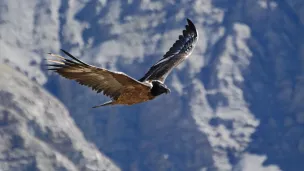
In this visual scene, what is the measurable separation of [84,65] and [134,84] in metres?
1.87

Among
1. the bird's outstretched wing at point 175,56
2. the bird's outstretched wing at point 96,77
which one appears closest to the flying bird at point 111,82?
the bird's outstretched wing at point 96,77

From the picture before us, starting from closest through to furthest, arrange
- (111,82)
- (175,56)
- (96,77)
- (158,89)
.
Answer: (96,77) → (111,82) → (158,89) → (175,56)

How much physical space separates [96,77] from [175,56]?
24.5 feet

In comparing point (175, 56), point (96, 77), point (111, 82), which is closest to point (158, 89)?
point (111, 82)

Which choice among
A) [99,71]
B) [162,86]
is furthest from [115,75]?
[162,86]

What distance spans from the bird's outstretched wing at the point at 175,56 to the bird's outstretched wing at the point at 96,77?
2916 millimetres

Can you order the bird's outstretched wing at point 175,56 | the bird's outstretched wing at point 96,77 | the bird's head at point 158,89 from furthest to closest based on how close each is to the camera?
the bird's outstretched wing at point 175,56, the bird's head at point 158,89, the bird's outstretched wing at point 96,77

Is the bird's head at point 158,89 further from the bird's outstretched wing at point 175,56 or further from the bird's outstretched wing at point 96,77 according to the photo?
the bird's outstretched wing at point 175,56

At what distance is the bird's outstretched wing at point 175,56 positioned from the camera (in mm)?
27578

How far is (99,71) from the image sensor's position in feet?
74.5

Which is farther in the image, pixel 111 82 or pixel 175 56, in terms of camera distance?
pixel 175 56

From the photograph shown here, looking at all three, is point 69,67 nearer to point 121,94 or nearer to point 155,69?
point 121,94

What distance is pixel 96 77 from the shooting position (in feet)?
76.7

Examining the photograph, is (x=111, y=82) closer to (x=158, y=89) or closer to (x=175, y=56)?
(x=158, y=89)
